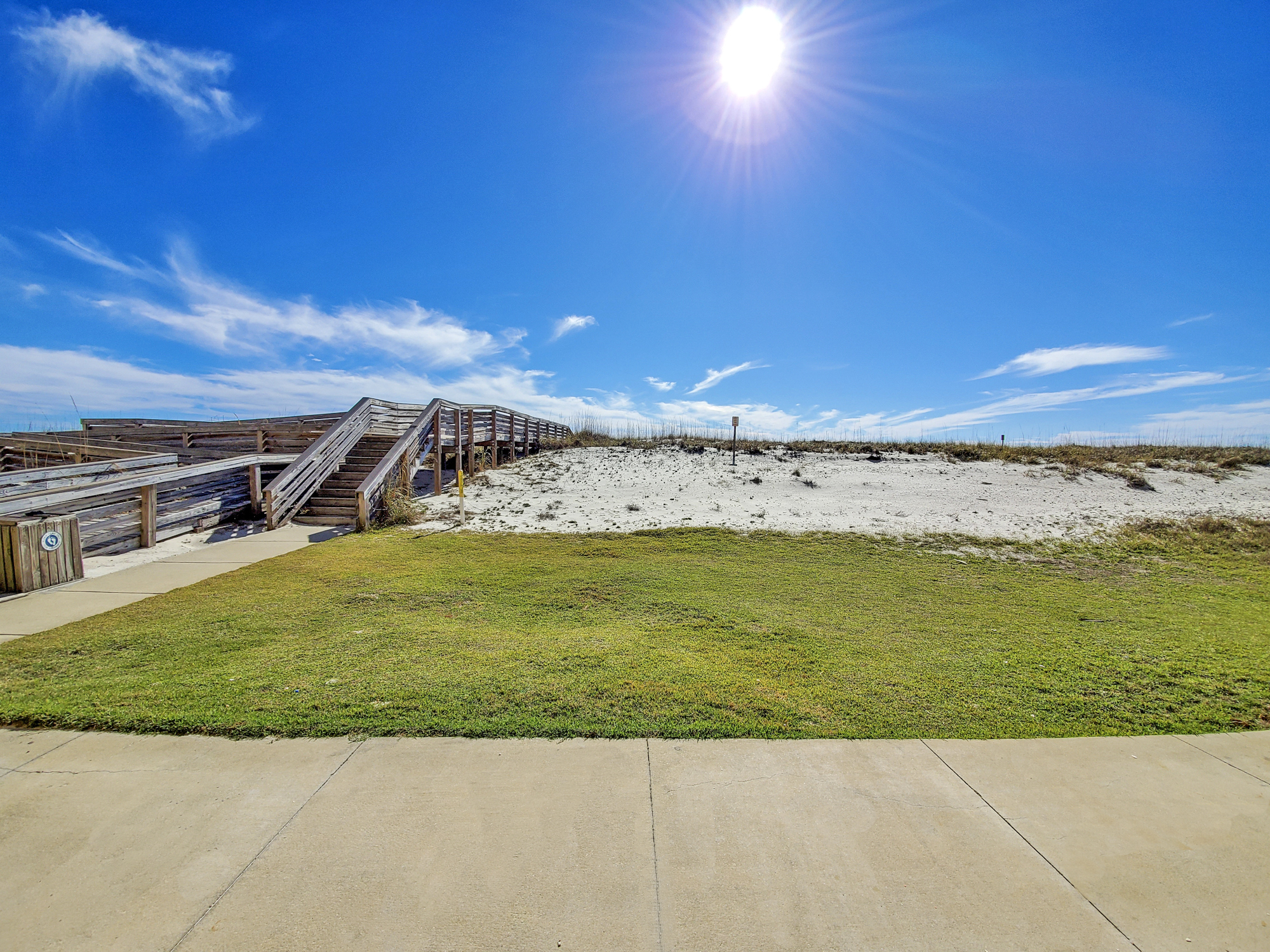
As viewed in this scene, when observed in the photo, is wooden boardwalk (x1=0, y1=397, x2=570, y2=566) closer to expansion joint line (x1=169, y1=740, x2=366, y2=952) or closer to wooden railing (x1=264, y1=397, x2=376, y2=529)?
Answer: wooden railing (x1=264, y1=397, x2=376, y2=529)

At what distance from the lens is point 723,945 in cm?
192

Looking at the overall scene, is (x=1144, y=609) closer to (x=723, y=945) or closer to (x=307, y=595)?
(x=723, y=945)

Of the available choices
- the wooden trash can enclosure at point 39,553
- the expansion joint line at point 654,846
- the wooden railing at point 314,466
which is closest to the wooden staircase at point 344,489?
the wooden railing at point 314,466

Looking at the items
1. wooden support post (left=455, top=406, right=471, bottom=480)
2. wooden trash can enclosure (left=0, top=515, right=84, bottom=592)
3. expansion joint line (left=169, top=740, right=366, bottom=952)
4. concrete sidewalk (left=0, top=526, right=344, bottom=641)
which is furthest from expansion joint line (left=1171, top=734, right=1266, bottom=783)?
wooden support post (left=455, top=406, right=471, bottom=480)

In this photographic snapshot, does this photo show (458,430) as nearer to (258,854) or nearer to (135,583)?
(135,583)

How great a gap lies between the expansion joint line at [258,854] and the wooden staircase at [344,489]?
9951 mm

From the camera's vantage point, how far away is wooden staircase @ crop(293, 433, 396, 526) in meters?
12.0

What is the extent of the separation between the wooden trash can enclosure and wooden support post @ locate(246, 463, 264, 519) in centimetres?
492

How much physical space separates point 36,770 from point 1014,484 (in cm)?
1996

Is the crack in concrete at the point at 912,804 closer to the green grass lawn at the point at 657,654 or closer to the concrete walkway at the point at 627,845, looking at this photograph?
the concrete walkway at the point at 627,845

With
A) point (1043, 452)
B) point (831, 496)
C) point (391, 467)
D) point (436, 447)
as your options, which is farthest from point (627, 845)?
point (1043, 452)

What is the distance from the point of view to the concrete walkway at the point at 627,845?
199 centimetres

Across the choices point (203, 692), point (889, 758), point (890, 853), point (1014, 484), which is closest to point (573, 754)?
point (890, 853)

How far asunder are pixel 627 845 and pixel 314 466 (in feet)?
42.7
